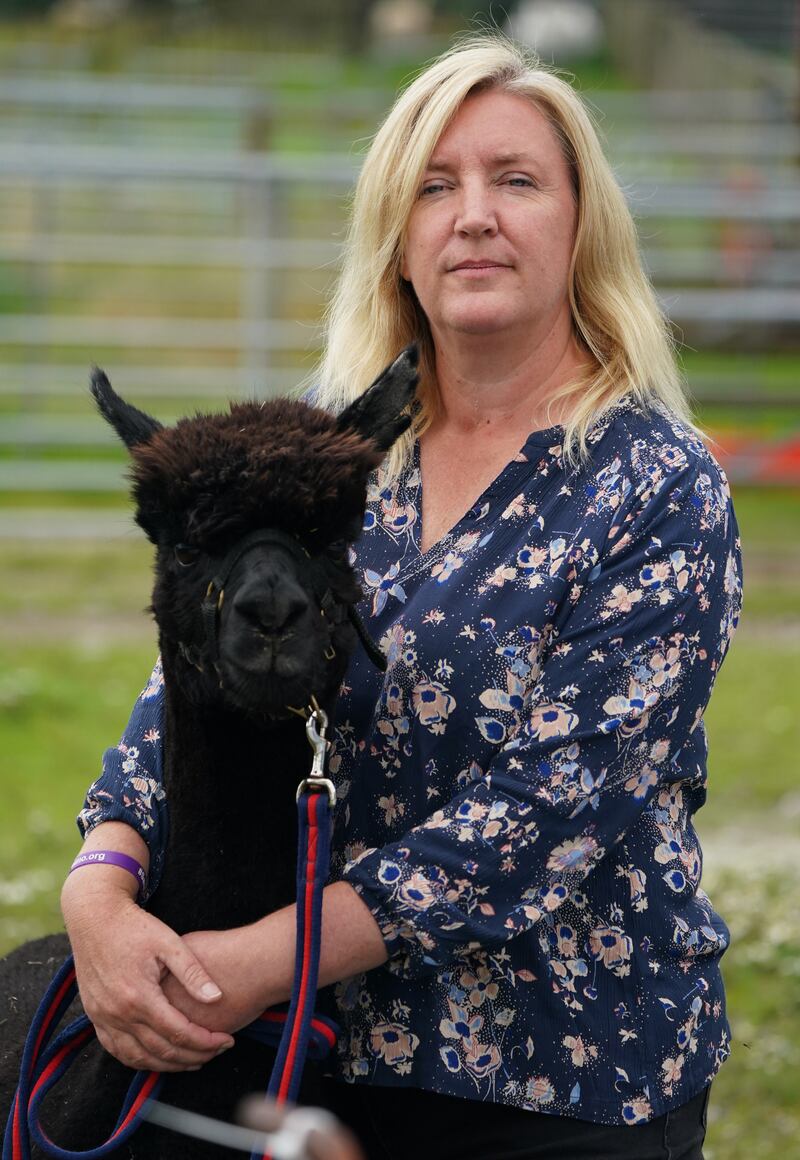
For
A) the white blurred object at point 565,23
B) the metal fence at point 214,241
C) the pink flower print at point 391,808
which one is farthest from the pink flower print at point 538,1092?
Answer: the white blurred object at point 565,23

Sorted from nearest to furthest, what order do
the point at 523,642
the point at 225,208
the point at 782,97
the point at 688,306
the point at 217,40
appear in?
1. the point at 523,642
2. the point at 688,306
3. the point at 782,97
4. the point at 225,208
5. the point at 217,40

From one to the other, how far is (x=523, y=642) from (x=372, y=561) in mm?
358

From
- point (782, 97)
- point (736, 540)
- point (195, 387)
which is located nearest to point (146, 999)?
point (736, 540)

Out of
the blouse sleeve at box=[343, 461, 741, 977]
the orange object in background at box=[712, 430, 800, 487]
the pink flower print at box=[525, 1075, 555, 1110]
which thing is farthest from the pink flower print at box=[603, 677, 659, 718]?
the orange object in background at box=[712, 430, 800, 487]

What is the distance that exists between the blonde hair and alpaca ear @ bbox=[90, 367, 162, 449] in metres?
0.45

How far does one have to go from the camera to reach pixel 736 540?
2.54m

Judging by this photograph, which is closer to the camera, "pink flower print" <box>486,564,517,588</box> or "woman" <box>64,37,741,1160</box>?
"woman" <box>64,37,741,1160</box>

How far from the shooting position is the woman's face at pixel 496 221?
Answer: 2.64 metres

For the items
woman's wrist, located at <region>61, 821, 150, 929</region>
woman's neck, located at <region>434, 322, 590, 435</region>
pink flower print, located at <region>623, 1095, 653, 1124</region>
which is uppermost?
woman's neck, located at <region>434, 322, 590, 435</region>

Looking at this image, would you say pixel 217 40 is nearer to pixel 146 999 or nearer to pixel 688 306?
pixel 688 306

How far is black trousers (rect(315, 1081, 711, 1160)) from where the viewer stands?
2.47m

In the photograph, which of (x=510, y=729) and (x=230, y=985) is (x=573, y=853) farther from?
(x=230, y=985)

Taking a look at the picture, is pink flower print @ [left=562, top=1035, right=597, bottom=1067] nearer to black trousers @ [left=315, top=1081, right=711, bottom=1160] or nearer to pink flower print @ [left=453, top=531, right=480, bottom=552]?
black trousers @ [left=315, top=1081, right=711, bottom=1160]

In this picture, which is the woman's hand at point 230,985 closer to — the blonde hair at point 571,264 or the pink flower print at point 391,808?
the pink flower print at point 391,808
